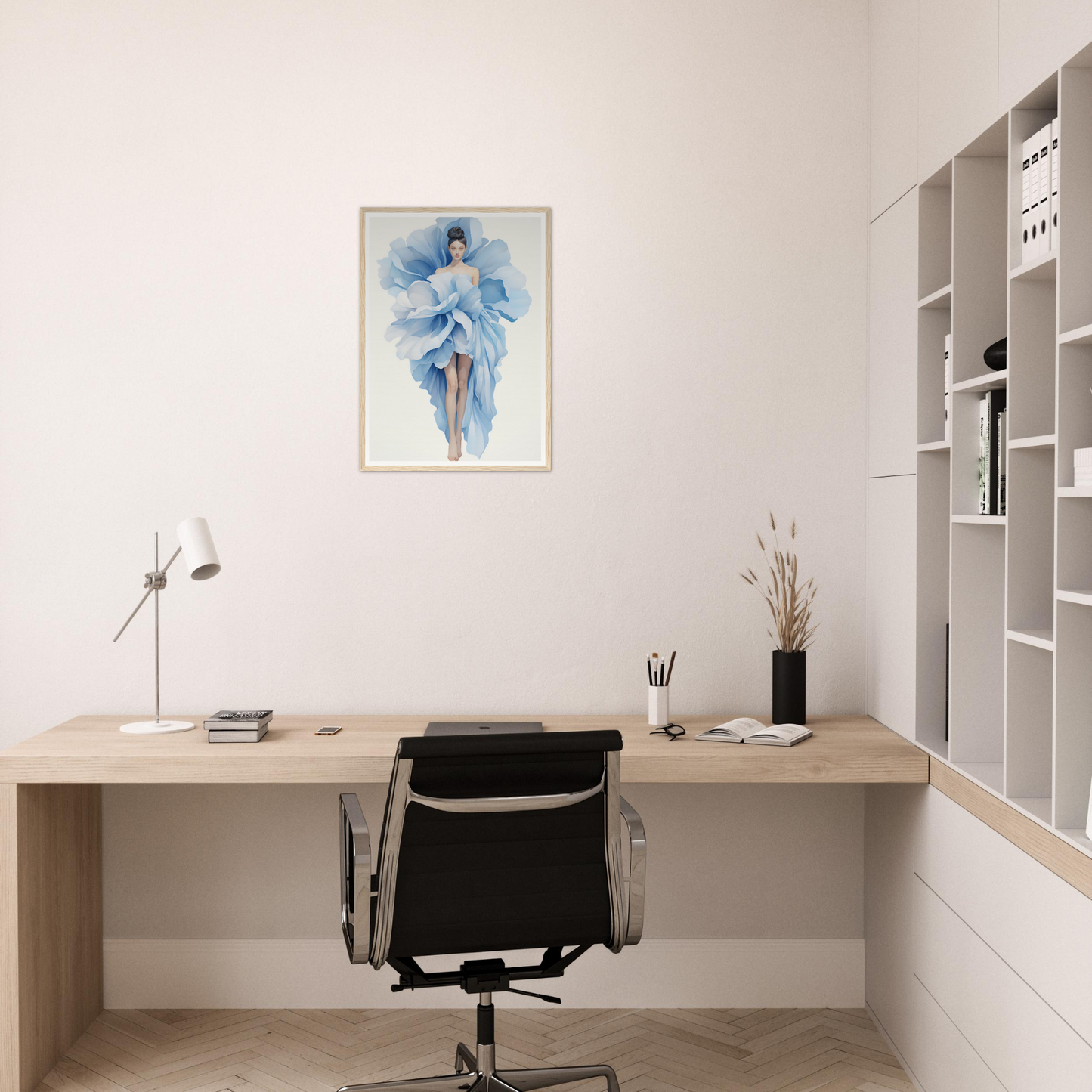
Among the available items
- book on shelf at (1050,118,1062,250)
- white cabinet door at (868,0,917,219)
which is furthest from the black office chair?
white cabinet door at (868,0,917,219)

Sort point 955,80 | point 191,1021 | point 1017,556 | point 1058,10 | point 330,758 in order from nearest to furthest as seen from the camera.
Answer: point 1058,10
point 1017,556
point 955,80
point 330,758
point 191,1021

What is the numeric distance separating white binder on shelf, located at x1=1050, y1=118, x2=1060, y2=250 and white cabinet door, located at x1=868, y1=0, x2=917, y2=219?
0.68 metres

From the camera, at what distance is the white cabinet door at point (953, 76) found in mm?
2090

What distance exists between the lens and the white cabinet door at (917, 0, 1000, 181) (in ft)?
6.86

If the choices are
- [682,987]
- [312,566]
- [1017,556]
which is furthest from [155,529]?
[1017,556]

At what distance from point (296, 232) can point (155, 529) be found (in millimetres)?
970

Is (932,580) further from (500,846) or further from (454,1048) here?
(454,1048)

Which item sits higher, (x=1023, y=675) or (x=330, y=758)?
(x=1023, y=675)

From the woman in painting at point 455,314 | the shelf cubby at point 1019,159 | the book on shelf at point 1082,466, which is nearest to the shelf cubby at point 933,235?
the shelf cubby at point 1019,159

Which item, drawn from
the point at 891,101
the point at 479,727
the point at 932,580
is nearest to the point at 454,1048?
the point at 479,727

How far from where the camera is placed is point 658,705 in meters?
2.75

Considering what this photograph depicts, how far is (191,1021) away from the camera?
285 centimetres

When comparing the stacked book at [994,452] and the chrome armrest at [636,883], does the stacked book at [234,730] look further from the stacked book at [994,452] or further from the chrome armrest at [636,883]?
the stacked book at [994,452]

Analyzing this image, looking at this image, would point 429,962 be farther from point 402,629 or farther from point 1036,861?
point 1036,861
